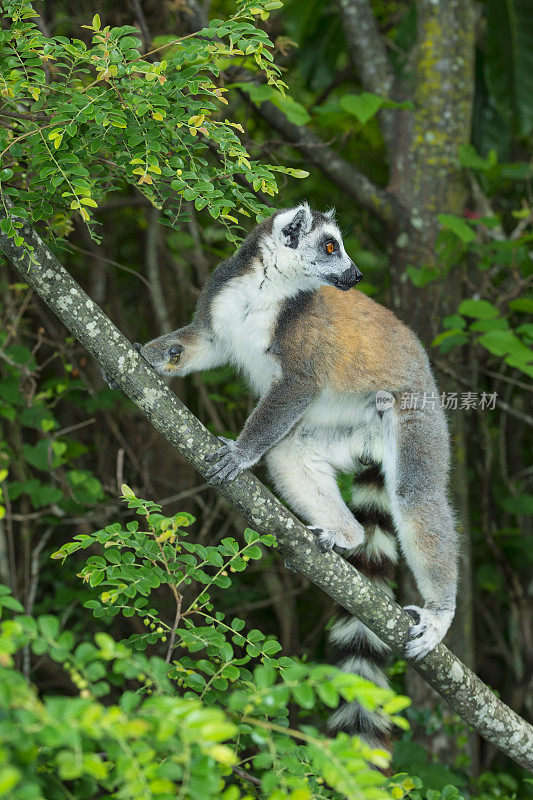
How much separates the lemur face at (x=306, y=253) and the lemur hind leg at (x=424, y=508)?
2.47ft

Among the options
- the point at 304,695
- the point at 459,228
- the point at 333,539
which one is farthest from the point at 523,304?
the point at 304,695

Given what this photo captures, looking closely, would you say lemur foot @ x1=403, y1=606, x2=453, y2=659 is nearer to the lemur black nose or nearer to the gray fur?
the gray fur

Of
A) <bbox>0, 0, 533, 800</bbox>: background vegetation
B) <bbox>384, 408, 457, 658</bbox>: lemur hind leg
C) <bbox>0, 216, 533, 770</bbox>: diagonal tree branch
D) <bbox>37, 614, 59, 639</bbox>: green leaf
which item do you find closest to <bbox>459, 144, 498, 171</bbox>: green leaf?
<bbox>0, 0, 533, 800</bbox>: background vegetation

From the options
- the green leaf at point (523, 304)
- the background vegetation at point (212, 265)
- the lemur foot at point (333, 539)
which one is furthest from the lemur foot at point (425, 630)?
the green leaf at point (523, 304)

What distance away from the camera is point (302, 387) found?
361cm

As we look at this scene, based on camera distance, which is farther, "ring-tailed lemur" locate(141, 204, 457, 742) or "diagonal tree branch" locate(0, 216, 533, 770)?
"ring-tailed lemur" locate(141, 204, 457, 742)

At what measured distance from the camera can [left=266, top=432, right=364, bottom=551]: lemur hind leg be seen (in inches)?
150

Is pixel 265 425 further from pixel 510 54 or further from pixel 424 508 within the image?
pixel 510 54

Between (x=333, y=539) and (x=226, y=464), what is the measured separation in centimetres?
88

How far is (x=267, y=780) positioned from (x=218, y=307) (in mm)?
2552

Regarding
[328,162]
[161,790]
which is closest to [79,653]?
[161,790]

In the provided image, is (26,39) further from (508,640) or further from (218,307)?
(508,640)

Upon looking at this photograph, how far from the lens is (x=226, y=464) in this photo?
306 cm

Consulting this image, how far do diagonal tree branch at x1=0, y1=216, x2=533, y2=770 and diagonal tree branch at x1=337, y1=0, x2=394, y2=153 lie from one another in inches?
139
